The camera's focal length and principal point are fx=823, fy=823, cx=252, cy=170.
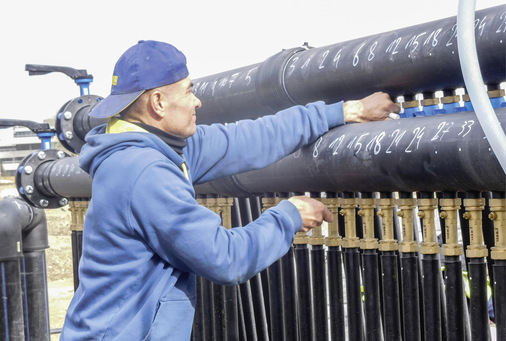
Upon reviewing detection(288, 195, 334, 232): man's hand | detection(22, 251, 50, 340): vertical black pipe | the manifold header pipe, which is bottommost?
detection(22, 251, 50, 340): vertical black pipe

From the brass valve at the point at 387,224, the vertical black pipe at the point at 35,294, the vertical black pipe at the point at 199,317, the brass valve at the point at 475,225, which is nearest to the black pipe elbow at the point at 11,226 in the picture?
the vertical black pipe at the point at 35,294

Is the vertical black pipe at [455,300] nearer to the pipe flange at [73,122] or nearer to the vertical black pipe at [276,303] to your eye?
the vertical black pipe at [276,303]

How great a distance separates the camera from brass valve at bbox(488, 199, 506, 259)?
9.02 feet

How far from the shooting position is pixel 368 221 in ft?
10.9

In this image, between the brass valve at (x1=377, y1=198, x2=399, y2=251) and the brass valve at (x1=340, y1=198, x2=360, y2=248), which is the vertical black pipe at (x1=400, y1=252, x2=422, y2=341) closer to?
the brass valve at (x1=377, y1=198, x2=399, y2=251)

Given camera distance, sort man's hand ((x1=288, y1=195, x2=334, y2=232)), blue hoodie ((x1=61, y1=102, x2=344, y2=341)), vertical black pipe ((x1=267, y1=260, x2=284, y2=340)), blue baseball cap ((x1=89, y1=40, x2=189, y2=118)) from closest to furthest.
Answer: blue hoodie ((x1=61, y1=102, x2=344, y2=341))
blue baseball cap ((x1=89, y1=40, x2=189, y2=118))
man's hand ((x1=288, y1=195, x2=334, y2=232))
vertical black pipe ((x1=267, y1=260, x2=284, y2=340))

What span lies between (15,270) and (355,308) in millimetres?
4374

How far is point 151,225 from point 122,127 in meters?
0.45

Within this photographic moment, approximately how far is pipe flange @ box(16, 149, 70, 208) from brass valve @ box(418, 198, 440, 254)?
4052mm

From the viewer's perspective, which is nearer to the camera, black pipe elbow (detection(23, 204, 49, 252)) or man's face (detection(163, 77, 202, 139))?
man's face (detection(163, 77, 202, 139))

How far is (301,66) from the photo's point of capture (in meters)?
3.68

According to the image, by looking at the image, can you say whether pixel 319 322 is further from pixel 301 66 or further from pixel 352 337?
pixel 301 66

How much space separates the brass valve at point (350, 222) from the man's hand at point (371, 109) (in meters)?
0.34

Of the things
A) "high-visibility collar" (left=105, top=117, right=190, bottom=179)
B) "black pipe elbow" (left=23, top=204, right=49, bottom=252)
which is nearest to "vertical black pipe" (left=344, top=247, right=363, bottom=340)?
"high-visibility collar" (left=105, top=117, right=190, bottom=179)
